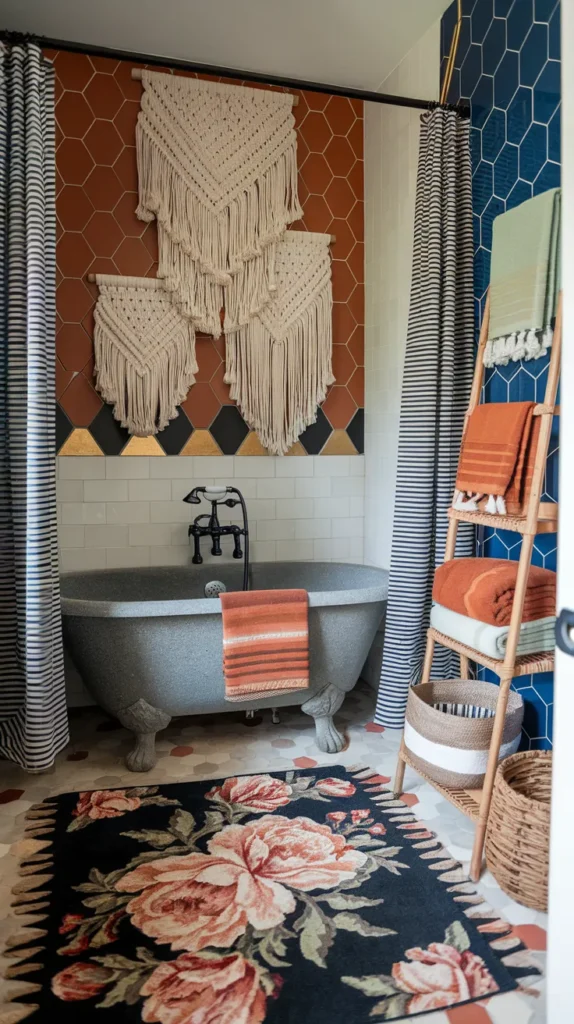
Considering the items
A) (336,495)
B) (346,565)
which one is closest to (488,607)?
(346,565)

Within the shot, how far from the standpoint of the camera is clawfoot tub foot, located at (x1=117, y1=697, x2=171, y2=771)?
8.36 ft

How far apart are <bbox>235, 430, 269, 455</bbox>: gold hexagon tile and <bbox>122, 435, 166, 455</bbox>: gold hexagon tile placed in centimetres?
37

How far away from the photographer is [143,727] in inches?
101

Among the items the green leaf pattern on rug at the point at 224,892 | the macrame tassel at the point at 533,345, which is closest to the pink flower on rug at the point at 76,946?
the green leaf pattern on rug at the point at 224,892

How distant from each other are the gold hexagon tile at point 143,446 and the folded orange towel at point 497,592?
1686 mm

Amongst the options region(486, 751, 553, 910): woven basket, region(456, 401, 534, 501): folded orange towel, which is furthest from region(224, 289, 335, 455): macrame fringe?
region(486, 751, 553, 910): woven basket

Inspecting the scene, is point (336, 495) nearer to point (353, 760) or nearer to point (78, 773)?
point (353, 760)

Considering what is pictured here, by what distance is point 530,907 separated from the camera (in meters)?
1.78

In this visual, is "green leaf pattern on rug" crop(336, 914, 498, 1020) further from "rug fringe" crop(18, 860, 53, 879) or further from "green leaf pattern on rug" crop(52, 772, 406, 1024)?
"rug fringe" crop(18, 860, 53, 879)

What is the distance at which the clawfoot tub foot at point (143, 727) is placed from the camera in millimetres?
2549

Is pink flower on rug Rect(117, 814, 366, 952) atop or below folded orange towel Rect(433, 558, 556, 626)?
below

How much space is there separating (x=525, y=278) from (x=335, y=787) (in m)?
1.73

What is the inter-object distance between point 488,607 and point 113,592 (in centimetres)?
176

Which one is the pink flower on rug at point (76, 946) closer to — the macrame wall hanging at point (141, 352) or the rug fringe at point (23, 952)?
the rug fringe at point (23, 952)
